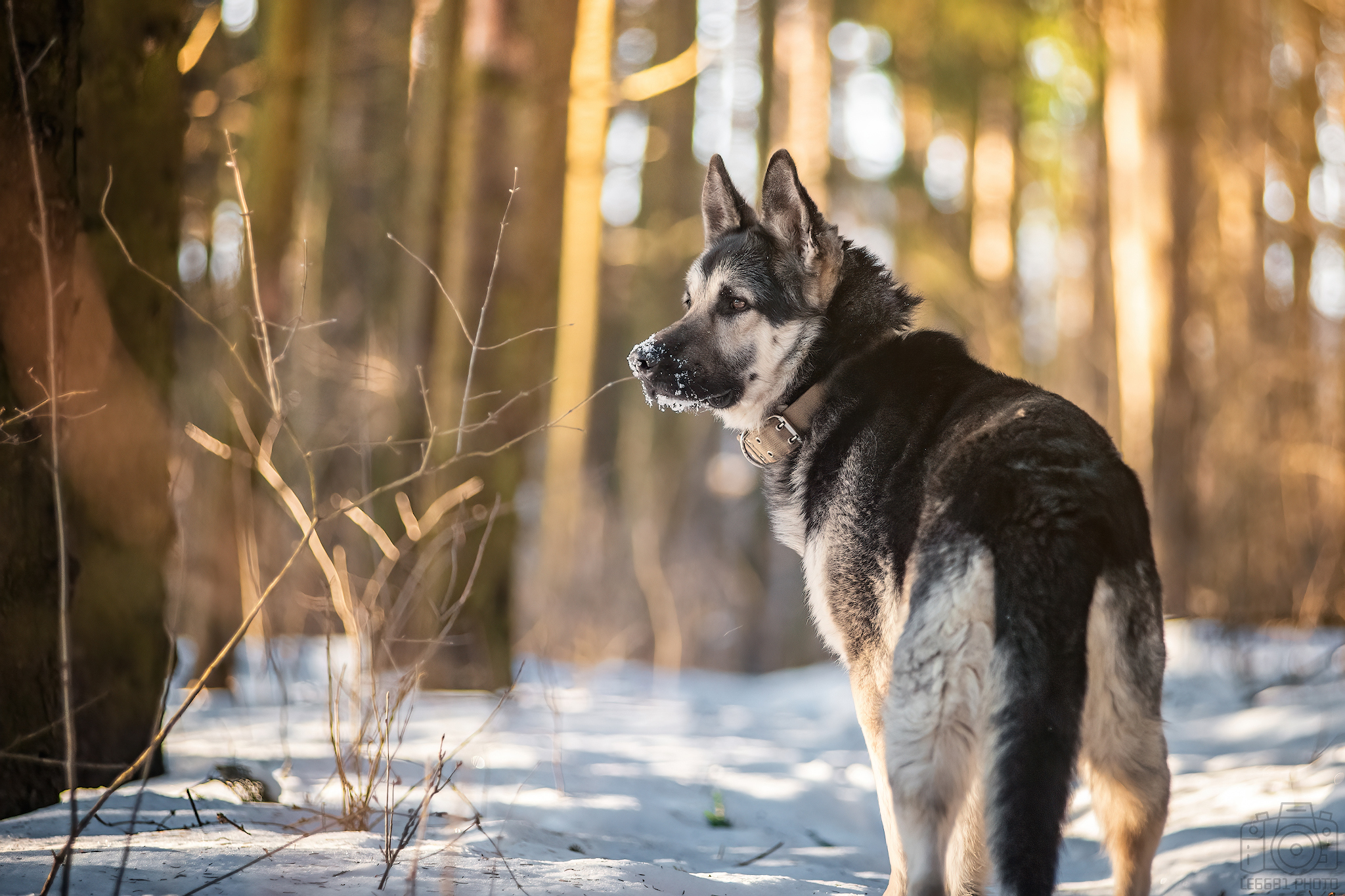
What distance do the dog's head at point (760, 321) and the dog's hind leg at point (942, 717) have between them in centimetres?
146

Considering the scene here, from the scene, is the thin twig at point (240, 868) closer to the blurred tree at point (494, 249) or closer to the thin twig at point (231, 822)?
the thin twig at point (231, 822)

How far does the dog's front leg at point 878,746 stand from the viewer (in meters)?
2.70

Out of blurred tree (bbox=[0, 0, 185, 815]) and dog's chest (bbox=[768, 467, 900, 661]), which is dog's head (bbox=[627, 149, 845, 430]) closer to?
dog's chest (bbox=[768, 467, 900, 661])

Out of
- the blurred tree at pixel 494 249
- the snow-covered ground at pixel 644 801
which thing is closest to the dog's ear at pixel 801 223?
the snow-covered ground at pixel 644 801

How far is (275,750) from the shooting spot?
3.99 m

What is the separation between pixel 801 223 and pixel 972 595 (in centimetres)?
193

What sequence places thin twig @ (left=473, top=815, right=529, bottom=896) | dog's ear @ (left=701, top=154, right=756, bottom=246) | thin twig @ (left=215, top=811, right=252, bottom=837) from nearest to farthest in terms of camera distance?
1. thin twig @ (left=473, top=815, right=529, bottom=896)
2. thin twig @ (left=215, top=811, right=252, bottom=837)
3. dog's ear @ (left=701, top=154, right=756, bottom=246)

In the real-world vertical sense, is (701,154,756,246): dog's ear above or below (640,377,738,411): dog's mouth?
above

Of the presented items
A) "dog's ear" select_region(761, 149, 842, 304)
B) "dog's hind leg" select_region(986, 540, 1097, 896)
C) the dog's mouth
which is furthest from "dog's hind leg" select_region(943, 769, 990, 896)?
"dog's ear" select_region(761, 149, 842, 304)

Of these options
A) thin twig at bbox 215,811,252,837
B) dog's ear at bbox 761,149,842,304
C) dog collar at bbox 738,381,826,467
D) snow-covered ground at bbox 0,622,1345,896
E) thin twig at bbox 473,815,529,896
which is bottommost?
snow-covered ground at bbox 0,622,1345,896

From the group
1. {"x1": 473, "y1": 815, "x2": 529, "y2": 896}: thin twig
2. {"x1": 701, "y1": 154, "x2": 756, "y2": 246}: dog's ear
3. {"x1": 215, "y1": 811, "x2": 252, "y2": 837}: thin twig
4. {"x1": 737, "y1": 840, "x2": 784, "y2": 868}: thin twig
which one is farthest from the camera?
{"x1": 701, "y1": 154, "x2": 756, "y2": 246}: dog's ear

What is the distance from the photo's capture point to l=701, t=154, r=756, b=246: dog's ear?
3898 mm

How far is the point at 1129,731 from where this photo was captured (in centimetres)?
232

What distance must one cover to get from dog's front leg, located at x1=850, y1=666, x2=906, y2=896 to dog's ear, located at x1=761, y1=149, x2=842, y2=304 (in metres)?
1.58
